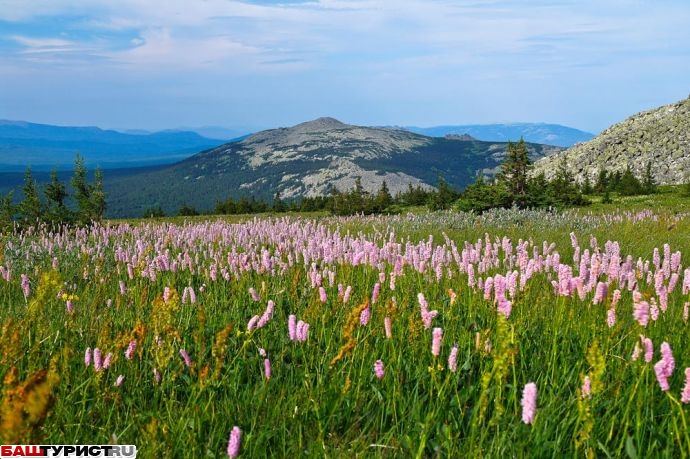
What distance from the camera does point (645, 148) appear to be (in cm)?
10906

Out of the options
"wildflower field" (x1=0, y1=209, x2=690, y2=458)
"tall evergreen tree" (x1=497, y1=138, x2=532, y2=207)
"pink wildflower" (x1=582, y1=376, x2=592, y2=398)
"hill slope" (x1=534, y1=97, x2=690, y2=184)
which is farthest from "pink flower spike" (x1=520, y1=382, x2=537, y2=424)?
"hill slope" (x1=534, y1=97, x2=690, y2=184)

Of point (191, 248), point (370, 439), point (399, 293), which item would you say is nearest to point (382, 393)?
point (370, 439)

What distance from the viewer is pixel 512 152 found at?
1199 inches

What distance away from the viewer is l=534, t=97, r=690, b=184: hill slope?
10125cm

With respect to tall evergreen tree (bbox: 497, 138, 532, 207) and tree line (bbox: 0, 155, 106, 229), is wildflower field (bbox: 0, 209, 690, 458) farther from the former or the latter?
tall evergreen tree (bbox: 497, 138, 532, 207)

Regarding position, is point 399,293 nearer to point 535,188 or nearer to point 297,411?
point 297,411

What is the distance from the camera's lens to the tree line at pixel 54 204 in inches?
781

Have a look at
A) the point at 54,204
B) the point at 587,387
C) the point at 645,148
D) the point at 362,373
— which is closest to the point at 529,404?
the point at 587,387

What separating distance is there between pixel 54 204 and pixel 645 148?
104 meters

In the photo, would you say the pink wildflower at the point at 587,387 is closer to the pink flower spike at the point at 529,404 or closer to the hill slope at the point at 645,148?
the pink flower spike at the point at 529,404

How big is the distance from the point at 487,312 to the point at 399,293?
5.05 feet

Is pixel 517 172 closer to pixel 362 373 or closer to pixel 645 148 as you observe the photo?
pixel 362 373

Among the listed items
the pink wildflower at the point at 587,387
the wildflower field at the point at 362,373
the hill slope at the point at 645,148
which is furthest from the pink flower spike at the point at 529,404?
the hill slope at the point at 645,148

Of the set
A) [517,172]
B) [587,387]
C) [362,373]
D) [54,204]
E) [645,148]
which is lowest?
[362,373]
